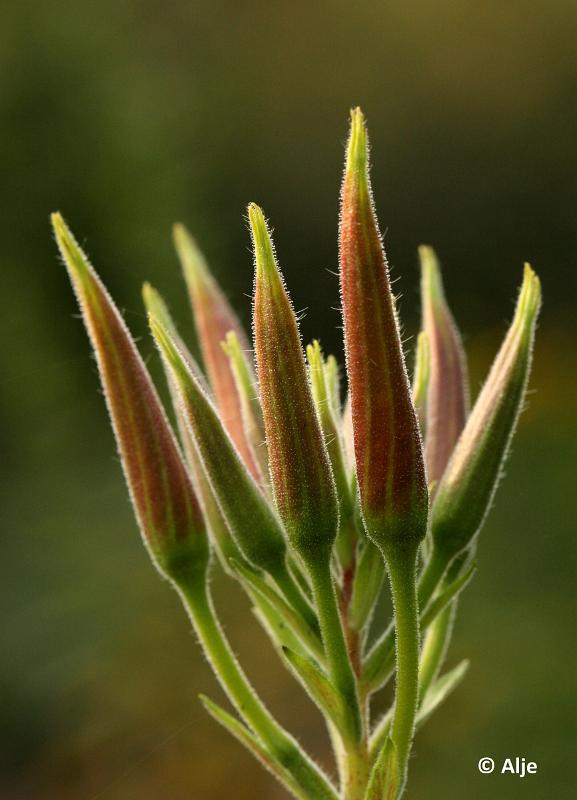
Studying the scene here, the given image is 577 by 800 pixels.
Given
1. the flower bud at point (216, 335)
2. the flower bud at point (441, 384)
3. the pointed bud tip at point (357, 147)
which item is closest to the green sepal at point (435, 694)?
the flower bud at point (441, 384)

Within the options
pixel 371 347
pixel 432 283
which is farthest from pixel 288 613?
pixel 432 283

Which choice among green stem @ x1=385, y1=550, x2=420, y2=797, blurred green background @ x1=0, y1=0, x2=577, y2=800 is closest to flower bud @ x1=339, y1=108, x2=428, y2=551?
green stem @ x1=385, y1=550, x2=420, y2=797

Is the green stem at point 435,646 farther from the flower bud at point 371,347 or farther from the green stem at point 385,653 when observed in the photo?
the flower bud at point 371,347

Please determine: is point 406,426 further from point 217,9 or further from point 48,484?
point 217,9
